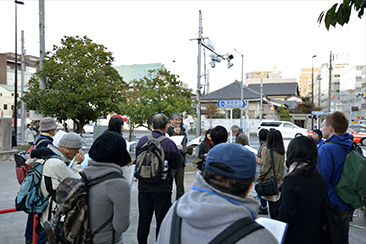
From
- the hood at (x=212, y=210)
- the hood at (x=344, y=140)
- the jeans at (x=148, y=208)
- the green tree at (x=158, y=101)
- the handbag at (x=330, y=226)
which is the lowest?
the jeans at (x=148, y=208)

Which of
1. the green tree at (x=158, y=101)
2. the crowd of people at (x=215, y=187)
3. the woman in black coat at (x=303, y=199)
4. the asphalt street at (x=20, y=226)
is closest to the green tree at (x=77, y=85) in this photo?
the green tree at (x=158, y=101)

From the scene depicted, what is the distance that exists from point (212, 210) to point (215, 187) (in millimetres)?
173

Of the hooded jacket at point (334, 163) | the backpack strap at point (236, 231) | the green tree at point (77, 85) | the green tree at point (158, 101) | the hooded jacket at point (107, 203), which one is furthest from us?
the green tree at point (158, 101)

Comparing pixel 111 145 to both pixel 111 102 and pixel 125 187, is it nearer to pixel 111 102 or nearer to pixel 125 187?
pixel 125 187

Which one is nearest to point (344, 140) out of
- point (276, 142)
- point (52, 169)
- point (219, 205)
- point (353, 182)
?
point (353, 182)

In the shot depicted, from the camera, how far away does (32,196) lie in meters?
2.95

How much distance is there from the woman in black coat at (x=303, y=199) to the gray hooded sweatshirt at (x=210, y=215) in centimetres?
126

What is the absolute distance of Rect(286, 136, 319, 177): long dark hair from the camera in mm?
2486

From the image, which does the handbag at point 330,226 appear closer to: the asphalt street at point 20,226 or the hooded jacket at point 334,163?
the hooded jacket at point 334,163

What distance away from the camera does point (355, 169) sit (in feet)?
10.00

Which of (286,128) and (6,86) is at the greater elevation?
(6,86)

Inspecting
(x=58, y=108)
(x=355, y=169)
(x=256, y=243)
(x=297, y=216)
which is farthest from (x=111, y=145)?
(x=58, y=108)

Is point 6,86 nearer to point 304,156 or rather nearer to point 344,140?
point 344,140

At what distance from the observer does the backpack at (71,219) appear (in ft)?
6.98
